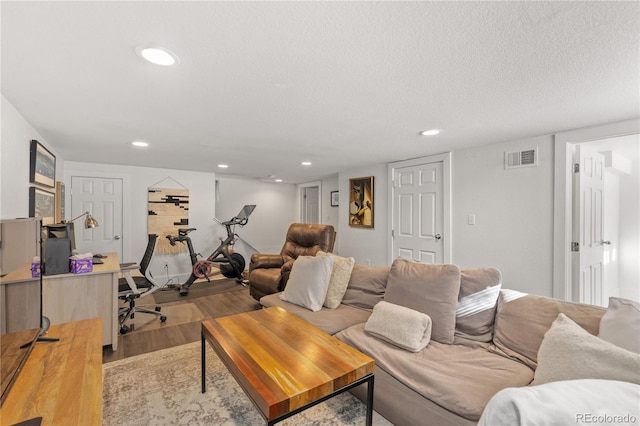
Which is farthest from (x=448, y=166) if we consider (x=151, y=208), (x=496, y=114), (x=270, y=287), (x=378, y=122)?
(x=151, y=208)

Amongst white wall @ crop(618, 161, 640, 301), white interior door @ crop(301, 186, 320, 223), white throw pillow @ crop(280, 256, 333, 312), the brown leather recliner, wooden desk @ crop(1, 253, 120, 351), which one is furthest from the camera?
white interior door @ crop(301, 186, 320, 223)

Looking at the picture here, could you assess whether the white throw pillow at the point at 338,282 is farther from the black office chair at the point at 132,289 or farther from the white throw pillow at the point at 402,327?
the black office chair at the point at 132,289

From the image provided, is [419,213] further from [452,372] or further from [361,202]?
[452,372]

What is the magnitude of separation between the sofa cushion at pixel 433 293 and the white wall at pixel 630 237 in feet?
12.2

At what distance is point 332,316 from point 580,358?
1.50m

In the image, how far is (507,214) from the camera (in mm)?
3117

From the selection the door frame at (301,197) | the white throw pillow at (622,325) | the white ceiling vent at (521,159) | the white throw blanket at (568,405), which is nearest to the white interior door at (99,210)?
the door frame at (301,197)

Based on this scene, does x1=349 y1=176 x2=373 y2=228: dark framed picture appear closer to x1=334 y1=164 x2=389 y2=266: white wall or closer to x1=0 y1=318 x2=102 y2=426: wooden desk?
x1=334 y1=164 x2=389 y2=266: white wall

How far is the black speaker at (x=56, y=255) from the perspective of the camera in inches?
92.0

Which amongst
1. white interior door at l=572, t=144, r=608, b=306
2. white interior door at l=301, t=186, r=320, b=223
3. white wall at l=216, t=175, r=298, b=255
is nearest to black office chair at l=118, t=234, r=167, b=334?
white wall at l=216, t=175, r=298, b=255

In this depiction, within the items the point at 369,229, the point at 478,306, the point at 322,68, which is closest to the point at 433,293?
the point at 478,306

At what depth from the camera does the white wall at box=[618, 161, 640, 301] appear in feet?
12.1

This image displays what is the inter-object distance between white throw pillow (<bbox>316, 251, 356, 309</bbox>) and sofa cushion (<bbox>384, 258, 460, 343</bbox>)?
503mm

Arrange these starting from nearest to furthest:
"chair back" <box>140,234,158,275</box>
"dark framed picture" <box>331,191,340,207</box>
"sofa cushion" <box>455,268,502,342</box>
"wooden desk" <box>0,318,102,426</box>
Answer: "wooden desk" <box>0,318,102,426</box> → "sofa cushion" <box>455,268,502,342</box> → "chair back" <box>140,234,158,275</box> → "dark framed picture" <box>331,191,340,207</box>
